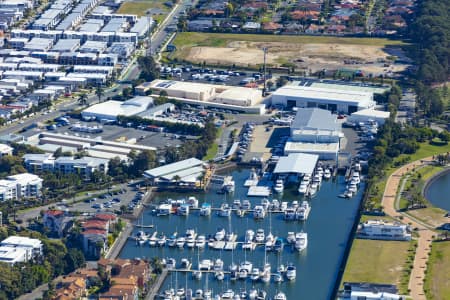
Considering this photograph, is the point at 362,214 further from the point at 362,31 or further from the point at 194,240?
the point at 362,31

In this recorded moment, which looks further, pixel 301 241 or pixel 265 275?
pixel 301 241

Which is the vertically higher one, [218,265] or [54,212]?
[54,212]

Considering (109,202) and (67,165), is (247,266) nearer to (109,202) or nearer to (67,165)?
(109,202)

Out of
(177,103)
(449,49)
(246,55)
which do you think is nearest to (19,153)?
(177,103)

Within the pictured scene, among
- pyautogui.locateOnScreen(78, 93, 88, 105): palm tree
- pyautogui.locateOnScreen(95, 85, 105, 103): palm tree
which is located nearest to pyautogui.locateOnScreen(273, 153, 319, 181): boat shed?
pyautogui.locateOnScreen(78, 93, 88, 105): palm tree

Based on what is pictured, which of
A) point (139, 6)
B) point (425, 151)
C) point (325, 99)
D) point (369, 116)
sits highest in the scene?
point (139, 6)

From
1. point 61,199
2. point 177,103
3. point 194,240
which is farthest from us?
point 177,103

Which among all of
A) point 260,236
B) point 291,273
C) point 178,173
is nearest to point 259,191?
point 178,173
